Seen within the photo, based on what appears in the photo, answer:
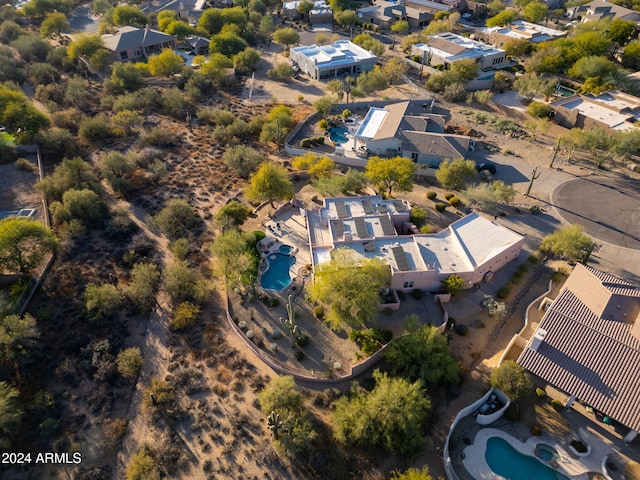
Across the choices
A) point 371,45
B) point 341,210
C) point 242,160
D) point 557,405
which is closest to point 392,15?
point 371,45

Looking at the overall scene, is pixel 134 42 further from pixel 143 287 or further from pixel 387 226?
pixel 387 226

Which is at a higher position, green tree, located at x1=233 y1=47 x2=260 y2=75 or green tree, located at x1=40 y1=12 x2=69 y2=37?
green tree, located at x1=40 y1=12 x2=69 y2=37

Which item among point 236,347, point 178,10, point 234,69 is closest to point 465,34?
point 234,69

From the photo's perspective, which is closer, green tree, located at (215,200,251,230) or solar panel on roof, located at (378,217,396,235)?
solar panel on roof, located at (378,217,396,235)

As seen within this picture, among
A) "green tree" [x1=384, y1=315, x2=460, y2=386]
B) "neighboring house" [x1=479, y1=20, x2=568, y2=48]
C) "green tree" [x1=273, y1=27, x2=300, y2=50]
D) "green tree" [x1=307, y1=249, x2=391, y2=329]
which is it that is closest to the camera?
"green tree" [x1=384, y1=315, x2=460, y2=386]

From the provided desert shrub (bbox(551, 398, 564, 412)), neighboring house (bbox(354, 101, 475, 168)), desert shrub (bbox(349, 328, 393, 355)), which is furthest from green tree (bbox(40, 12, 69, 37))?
desert shrub (bbox(551, 398, 564, 412))

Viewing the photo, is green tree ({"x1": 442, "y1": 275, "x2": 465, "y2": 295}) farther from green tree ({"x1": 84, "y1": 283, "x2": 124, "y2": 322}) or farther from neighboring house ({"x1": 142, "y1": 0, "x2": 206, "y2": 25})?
neighboring house ({"x1": 142, "y1": 0, "x2": 206, "y2": 25})

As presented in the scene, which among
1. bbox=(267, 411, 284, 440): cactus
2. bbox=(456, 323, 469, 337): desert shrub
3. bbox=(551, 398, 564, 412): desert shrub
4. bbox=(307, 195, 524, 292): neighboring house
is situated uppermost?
bbox=(307, 195, 524, 292): neighboring house
